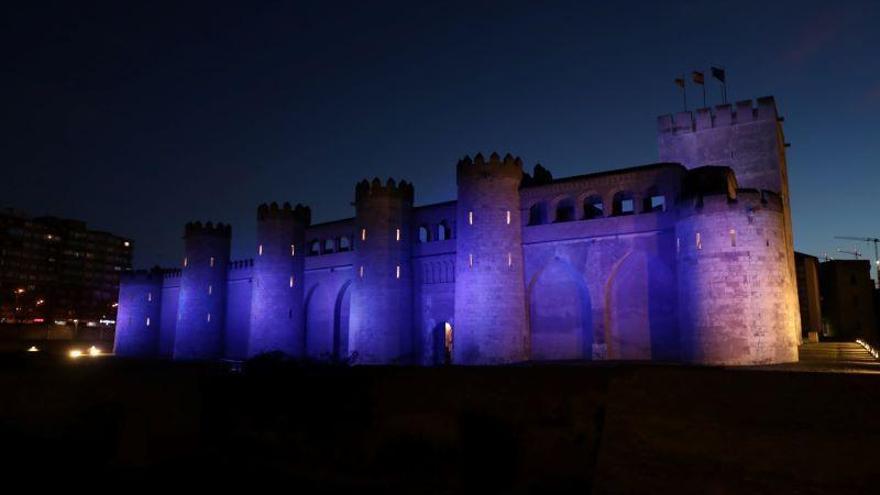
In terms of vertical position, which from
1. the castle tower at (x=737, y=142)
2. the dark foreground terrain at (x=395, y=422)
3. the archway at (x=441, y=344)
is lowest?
the dark foreground terrain at (x=395, y=422)

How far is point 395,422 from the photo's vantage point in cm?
1662

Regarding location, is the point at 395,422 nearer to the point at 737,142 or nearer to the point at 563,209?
the point at 563,209

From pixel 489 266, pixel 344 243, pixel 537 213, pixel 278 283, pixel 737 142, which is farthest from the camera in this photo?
pixel 344 243

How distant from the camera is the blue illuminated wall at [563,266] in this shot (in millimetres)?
22438

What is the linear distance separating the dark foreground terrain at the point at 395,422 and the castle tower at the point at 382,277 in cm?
1002

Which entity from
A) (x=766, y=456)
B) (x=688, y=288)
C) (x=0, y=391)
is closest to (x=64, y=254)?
(x=0, y=391)

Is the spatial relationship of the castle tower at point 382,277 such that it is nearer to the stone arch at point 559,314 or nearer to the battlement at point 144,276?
the stone arch at point 559,314

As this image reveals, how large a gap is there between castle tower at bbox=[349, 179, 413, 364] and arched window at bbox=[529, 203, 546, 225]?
6.19 m

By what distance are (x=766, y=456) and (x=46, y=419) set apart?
678 inches

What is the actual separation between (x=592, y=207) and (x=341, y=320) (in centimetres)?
1468

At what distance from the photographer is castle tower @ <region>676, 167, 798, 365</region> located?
21844mm

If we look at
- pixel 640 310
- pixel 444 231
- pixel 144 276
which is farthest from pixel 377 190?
pixel 144 276

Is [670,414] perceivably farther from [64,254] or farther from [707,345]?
[64,254]

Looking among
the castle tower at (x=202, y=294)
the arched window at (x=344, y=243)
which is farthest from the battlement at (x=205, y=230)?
the arched window at (x=344, y=243)
